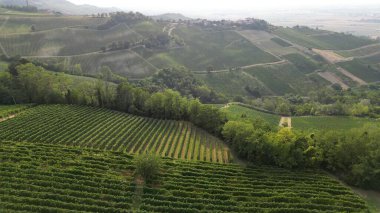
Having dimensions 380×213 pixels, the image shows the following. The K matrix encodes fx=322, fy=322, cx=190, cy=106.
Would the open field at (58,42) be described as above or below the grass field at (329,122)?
above

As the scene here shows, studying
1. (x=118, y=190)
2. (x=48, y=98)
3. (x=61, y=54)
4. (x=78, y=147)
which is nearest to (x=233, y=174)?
(x=118, y=190)

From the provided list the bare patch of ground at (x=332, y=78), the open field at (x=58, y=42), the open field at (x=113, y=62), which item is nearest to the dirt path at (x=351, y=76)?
the bare patch of ground at (x=332, y=78)

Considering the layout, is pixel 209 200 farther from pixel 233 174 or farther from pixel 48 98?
pixel 48 98

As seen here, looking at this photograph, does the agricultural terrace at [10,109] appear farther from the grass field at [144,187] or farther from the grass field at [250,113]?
the grass field at [250,113]

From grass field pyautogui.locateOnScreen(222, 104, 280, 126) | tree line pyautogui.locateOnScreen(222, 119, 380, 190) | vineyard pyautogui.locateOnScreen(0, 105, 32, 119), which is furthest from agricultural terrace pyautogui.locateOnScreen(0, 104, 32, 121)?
grass field pyautogui.locateOnScreen(222, 104, 280, 126)

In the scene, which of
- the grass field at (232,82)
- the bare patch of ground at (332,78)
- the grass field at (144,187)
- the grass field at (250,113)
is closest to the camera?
the grass field at (144,187)

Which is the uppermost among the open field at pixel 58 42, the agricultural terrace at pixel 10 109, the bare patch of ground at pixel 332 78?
the open field at pixel 58 42
